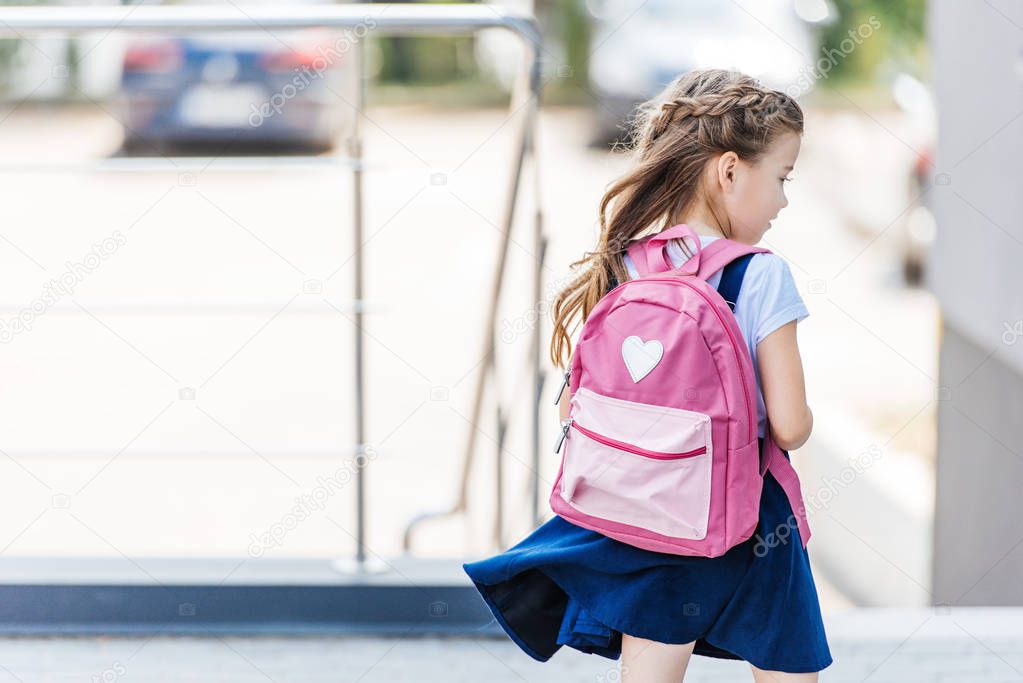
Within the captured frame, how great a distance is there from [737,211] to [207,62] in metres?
8.46

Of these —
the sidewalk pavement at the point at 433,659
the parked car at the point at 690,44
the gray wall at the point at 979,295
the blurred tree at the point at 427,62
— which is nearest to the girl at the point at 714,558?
the sidewalk pavement at the point at 433,659

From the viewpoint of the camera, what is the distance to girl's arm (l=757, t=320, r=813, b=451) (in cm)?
153

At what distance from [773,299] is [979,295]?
208 cm

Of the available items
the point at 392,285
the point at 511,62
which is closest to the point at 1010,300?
the point at 392,285

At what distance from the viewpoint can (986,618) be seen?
2.69 meters

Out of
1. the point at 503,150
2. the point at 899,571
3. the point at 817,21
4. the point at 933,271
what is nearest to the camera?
the point at 933,271

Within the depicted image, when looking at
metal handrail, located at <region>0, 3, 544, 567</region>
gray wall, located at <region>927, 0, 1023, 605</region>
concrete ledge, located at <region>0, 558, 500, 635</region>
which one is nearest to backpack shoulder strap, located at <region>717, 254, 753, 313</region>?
metal handrail, located at <region>0, 3, 544, 567</region>

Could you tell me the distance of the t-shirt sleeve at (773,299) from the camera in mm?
1539

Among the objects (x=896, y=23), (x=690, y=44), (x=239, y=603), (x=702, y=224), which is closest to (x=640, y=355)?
(x=702, y=224)

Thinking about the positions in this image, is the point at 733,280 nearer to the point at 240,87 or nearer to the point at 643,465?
the point at 643,465

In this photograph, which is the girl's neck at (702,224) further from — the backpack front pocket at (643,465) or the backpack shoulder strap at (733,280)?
the backpack front pocket at (643,465)

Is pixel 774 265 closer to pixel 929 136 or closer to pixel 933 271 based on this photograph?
pixel 933 271

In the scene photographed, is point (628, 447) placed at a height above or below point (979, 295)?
above

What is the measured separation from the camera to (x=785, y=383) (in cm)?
153
